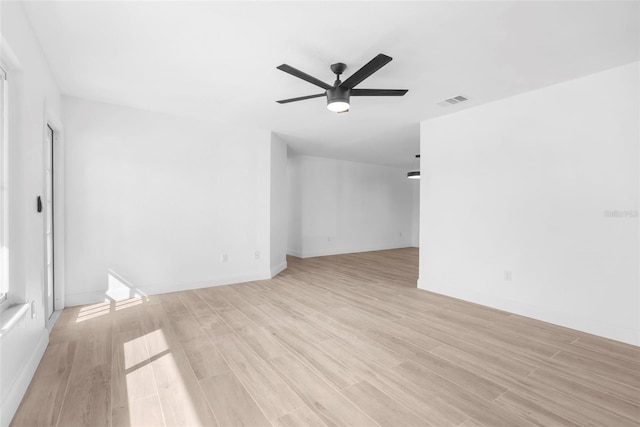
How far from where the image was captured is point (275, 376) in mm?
2027

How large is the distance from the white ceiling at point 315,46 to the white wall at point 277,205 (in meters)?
1.56

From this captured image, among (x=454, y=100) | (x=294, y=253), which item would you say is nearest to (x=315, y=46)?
(x=454, y=100)

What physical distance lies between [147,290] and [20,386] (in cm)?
217

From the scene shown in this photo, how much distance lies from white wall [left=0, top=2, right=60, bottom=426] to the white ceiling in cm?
29

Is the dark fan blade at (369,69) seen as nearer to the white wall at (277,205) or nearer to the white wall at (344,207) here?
the white wall at (277,205)

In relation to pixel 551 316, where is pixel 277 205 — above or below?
above

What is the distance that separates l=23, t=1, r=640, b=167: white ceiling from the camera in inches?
75.2

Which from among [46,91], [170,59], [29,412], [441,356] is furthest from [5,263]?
[441,356]

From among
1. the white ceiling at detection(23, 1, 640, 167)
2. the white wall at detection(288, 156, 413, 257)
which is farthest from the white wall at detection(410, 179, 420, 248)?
the white ceiling at detection(23, 1, 640, 167)

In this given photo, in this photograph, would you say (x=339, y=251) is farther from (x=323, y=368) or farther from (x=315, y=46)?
(x=315, y=46)

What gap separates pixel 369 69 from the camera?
2.18 meters

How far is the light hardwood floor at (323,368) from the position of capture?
166 cm

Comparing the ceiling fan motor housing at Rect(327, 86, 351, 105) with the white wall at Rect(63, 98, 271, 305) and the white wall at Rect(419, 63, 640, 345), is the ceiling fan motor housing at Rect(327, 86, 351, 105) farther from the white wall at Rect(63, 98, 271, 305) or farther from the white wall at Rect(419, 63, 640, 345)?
the white wall at Rect(63, 98, 271, 305)

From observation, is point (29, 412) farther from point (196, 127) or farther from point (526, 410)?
point (196, 127)
